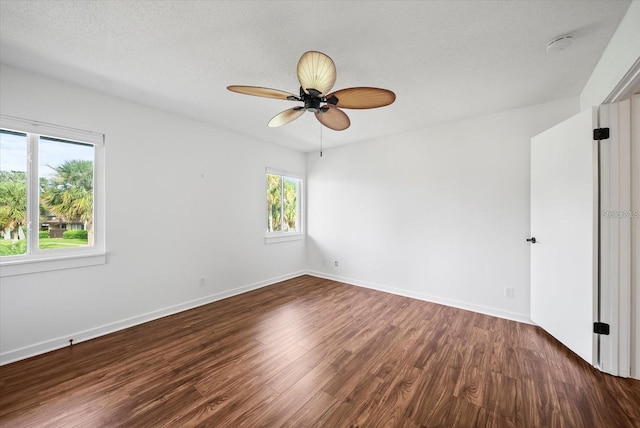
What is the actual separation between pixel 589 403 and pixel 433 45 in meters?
2.70

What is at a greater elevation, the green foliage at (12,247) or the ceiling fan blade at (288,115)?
the ceiling fan blade at (288,115)

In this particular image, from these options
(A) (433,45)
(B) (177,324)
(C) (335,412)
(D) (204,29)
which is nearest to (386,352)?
(C) (335,412)

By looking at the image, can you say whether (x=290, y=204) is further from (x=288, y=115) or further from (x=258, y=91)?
(x=258, y=91)

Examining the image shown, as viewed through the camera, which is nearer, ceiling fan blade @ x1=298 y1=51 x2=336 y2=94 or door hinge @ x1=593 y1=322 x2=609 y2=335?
ceiling fan blade @ x1=298 y1=51 x2=336 y2=94

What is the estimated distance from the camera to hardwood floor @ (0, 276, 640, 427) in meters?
1.50

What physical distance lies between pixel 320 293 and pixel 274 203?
6.06ft

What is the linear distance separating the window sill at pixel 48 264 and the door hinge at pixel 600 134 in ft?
15.2

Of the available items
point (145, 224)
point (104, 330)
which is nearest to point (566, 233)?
point (145, 224)

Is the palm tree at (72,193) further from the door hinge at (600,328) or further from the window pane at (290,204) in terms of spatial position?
the door hinge at (600,328)

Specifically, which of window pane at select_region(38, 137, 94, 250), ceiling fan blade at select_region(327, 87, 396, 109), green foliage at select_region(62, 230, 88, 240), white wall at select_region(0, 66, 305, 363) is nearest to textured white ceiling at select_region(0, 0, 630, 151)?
white wall at select_region(0, 66, 305, 363)

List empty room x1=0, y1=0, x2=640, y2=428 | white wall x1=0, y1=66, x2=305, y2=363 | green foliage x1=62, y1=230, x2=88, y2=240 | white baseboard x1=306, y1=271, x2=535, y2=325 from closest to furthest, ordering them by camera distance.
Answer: empty room x1=0, y1=0, x2=640, y2=428 < white wall x1=0, y1=66, x2=305, y2=363 < green foliage x1=62, y1=230, x2=88, y2=240 < white baseboard x1=306, y1=271, x2=535, y2=325

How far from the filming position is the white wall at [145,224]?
2166 millimetres

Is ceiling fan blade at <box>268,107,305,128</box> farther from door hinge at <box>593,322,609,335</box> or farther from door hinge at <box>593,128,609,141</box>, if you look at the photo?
door hinge at <box>593,322,609,335</box>

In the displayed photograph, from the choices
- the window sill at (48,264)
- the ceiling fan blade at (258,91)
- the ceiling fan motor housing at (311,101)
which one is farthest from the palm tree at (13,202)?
the ceiling fan motor housing at (311,101)
